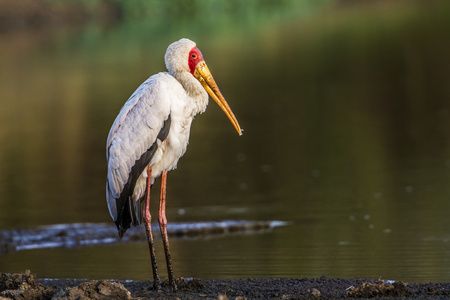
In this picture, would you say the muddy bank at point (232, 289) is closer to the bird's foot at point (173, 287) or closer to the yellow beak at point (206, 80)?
the bird's foot at point (173, 287)

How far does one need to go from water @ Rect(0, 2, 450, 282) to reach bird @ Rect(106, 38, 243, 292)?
3.55 feet

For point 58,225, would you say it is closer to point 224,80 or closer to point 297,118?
point 297,118

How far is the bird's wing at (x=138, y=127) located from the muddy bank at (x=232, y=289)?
93 centimetres

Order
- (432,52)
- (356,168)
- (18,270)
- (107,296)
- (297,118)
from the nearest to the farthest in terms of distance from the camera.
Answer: (107,296) → (18,270) → (356,168) → (297,118) → (432,52)

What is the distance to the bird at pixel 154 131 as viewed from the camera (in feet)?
25.2

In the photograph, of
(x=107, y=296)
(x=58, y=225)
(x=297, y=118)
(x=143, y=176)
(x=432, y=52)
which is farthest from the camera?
(x=432, y=52)

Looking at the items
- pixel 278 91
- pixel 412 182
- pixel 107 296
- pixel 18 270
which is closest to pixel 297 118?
pixel 278 91

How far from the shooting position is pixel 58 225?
1171cm

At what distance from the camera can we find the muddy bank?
6.81 meters

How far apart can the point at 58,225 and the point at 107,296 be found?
5039 mm

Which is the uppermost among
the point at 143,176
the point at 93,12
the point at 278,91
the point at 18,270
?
the point at 93,12

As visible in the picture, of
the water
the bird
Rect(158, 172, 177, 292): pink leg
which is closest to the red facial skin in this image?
the bird

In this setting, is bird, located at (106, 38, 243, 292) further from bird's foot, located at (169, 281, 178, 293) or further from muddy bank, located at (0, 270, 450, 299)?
muddy bank, located at (0, 270, 450, 299)

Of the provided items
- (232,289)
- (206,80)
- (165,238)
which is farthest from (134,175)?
(232,289)
